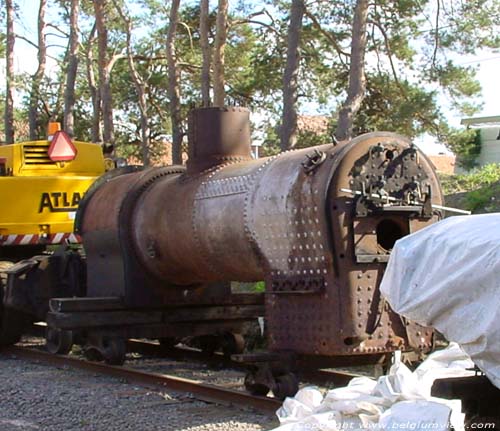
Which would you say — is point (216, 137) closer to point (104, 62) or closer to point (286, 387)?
point (286, 387)

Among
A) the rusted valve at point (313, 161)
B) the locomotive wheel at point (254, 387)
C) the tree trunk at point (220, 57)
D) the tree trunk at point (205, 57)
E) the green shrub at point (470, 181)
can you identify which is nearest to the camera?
the rusted valve at point (313, 161)

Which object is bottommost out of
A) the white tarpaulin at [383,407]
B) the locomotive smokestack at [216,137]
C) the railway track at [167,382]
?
the railway track at [167,382]

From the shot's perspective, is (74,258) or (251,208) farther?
(74,258)

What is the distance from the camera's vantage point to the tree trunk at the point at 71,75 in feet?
87.7

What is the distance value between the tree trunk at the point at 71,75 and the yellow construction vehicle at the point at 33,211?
14.5m

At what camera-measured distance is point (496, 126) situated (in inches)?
1384

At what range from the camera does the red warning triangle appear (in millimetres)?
11406

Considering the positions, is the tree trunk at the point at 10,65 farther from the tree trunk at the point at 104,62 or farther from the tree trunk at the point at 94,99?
the tree trunk at the point at 104,62

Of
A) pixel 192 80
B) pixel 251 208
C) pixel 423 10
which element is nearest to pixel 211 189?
pixel 251 208

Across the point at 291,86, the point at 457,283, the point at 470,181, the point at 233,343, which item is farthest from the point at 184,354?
the point at 470,181

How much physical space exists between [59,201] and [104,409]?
4401 mm

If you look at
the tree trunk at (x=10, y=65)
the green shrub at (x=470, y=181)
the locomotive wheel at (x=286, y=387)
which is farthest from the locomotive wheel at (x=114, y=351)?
the tree trunk at (x=10, y=65)

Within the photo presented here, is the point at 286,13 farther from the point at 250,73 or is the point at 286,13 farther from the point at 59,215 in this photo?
the point at 59,215

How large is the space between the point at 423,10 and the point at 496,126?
1532 centimetres
